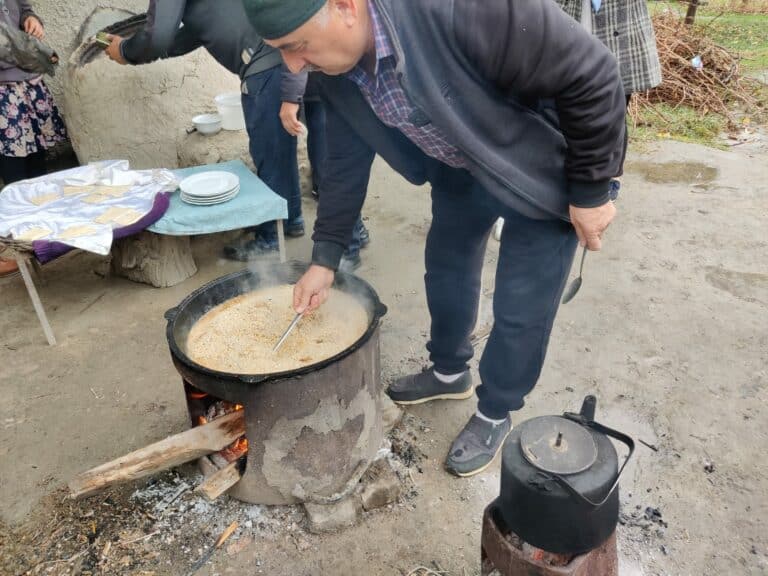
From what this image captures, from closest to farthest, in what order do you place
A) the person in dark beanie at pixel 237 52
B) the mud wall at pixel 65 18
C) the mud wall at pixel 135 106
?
the person in dark beanie at pixel 237 52, the mud wall at pixel 135 106, the mud wall at pixel 65 18

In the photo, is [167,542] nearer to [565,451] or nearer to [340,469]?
[340,469]

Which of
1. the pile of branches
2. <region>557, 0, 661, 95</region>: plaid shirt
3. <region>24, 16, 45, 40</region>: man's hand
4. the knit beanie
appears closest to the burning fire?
the knit beanie

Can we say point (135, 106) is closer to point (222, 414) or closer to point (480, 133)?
point (222, 414)

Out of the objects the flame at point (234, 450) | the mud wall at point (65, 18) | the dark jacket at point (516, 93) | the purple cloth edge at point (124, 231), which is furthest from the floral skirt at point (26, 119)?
the dark jacket at point (516, 93)

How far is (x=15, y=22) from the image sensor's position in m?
4.42

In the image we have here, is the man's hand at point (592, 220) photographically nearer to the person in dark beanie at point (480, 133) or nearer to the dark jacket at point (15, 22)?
the person in dark beanie at point (480, 133)

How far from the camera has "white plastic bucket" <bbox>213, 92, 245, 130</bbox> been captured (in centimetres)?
467

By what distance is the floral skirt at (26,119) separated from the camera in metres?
4.34

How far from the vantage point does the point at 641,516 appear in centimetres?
232

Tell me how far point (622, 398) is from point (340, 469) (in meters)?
1.53

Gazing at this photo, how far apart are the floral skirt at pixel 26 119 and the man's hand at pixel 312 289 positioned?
11.5 feet

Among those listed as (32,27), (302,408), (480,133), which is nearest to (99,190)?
(32,27)

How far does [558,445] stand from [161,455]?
4.55 ft

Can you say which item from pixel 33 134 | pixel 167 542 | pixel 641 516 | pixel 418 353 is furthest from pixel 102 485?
pixel 33 134
